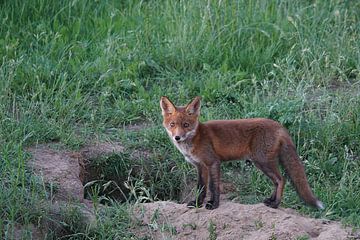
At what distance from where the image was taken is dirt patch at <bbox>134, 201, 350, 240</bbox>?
607cm

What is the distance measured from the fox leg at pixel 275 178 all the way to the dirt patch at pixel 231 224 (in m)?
0.14

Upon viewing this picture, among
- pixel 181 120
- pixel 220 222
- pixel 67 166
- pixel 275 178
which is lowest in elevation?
pixel 67 166

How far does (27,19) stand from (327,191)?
15.2 feet

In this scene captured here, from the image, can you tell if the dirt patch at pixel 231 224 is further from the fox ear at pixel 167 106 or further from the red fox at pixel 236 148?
the fox ear at pixel 167 106

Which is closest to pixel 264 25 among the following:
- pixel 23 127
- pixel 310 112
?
pixel 310 112

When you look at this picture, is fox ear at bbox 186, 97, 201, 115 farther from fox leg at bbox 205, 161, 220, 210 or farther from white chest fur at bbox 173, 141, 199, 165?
fox leg at bbox 205, 161, 220, 210

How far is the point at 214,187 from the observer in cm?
663

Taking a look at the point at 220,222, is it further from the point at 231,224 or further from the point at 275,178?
the point at 275,178

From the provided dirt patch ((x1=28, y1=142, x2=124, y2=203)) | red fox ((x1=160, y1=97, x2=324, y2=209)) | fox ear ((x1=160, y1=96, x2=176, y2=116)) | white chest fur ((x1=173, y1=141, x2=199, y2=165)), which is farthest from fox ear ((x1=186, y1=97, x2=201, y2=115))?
dirt patch ((x1=28, y1=142, x2=124, y2=203))

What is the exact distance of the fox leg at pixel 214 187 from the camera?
661 cm

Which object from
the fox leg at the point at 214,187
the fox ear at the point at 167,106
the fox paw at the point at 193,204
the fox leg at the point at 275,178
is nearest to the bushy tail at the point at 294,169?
the fox leg at the point at 275,178

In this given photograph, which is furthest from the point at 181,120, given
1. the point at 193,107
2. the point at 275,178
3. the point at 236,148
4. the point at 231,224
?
the point at 231,224

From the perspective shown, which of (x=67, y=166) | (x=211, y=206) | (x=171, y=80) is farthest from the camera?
(x=171, y=80)

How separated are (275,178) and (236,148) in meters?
0.43
